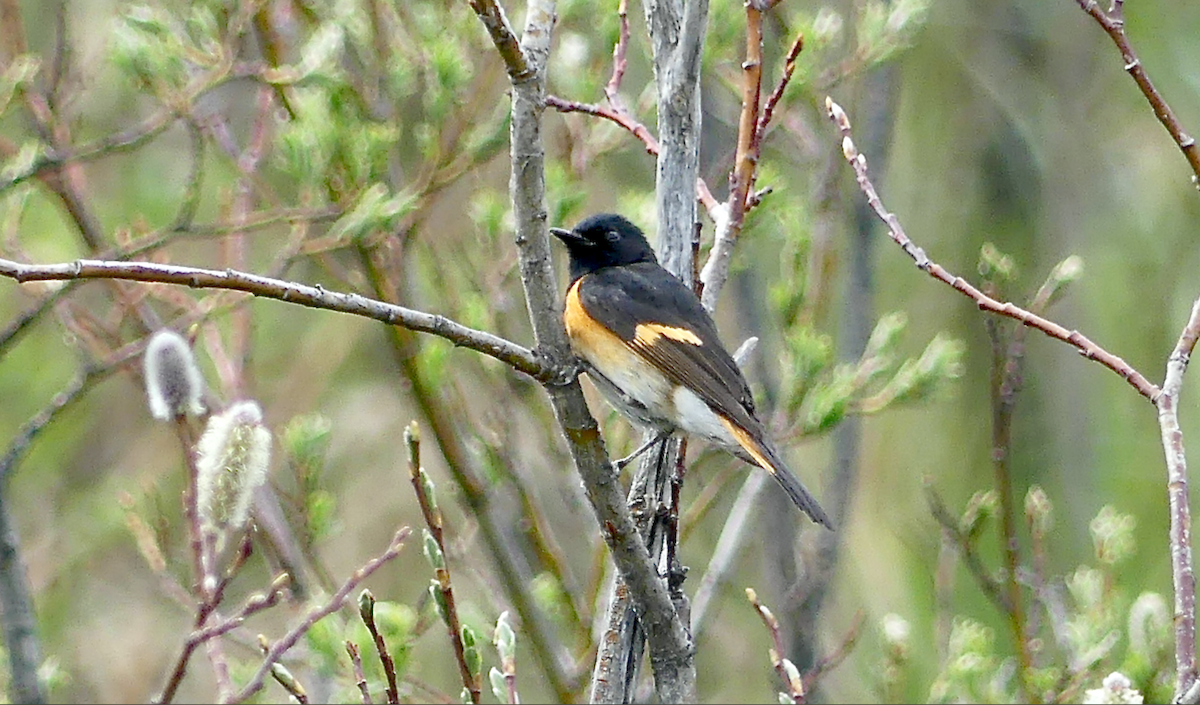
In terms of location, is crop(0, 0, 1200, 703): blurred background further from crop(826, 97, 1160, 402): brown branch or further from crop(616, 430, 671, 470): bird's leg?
crop(826, 97, 1160, 402): brown branch

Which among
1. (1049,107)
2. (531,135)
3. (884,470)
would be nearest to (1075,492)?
(884,470)

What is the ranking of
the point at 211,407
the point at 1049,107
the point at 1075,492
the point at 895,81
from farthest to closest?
the point at 1049,107
the point at 1075,492
the point at 895,81
the point at 211,407

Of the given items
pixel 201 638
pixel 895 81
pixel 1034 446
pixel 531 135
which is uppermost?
pixel 895 81

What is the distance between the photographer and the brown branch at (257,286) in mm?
1750

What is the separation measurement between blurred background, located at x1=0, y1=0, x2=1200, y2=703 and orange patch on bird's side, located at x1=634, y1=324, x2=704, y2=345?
1.78ft

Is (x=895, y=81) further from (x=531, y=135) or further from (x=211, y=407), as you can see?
(x=531, y=135)

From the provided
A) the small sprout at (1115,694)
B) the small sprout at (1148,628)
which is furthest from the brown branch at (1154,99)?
the small sprout at (1148,628)

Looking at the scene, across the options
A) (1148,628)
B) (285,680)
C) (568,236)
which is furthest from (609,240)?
(285,680)

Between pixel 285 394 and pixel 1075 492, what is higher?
pixel 285 394

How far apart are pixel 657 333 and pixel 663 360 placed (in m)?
0.07

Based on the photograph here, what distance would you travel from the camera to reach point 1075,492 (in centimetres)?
576

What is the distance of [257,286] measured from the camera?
1.85 meters

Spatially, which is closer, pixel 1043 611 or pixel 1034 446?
pixel 1043 611

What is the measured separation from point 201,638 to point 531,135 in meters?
0.90
